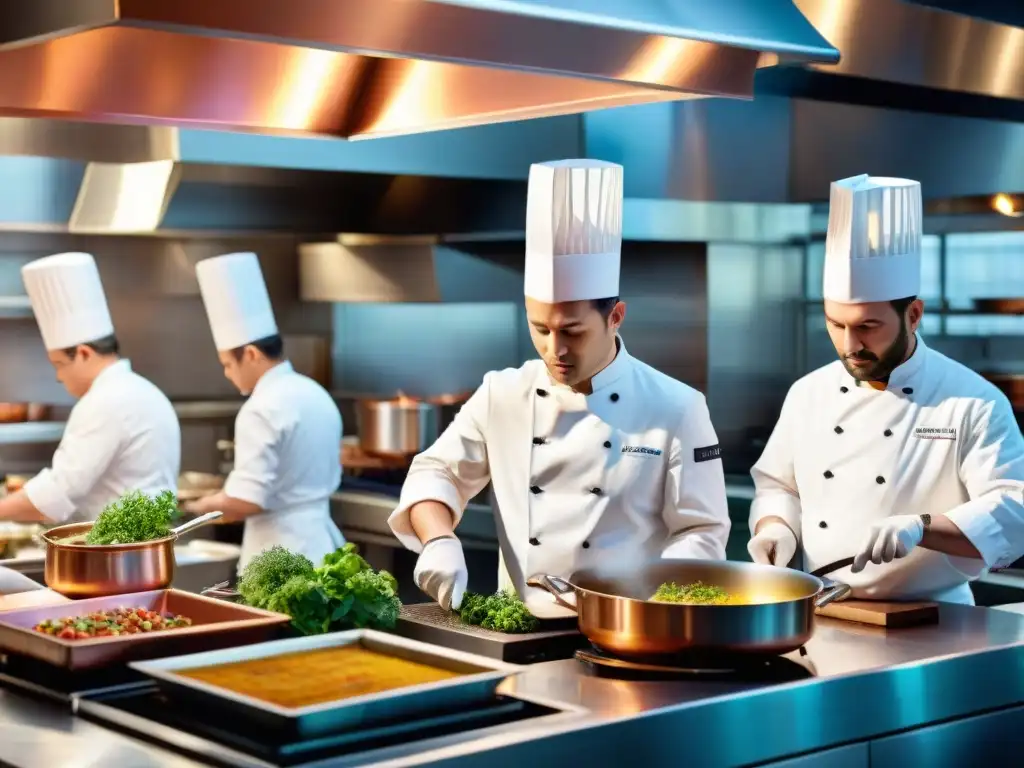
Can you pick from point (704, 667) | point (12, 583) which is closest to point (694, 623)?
point (704, 667)

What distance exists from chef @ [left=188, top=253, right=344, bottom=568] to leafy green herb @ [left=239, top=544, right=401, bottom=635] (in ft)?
7.73

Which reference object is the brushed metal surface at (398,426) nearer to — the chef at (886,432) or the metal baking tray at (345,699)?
the chef at (886,432)

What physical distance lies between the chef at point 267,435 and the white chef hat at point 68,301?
405 millimetres

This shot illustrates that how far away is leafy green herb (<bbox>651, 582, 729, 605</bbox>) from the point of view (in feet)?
7.40

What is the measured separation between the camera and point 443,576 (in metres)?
2.54

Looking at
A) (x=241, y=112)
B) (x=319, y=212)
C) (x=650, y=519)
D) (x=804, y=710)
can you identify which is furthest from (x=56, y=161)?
(x=804, y=710)

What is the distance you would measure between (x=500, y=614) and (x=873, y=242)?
1.21 metres

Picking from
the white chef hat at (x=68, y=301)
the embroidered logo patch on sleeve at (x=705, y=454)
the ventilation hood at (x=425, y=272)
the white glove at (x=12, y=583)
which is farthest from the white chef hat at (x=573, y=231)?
the ventilation hood at (x=425, y=272)

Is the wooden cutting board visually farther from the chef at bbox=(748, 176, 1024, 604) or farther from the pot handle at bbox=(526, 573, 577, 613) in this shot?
the pot handle at bbox=(526, 573, 577, 613)

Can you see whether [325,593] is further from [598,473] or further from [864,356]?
[864,356]

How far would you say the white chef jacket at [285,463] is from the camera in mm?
4848

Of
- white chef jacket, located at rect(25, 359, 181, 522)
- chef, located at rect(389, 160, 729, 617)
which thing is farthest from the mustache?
white chef jacket, located at rect(25, 359, 181, 522)

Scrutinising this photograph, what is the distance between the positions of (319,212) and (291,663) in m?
4.10

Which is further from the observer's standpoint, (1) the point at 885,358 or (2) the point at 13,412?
(2) the point at 13,412
